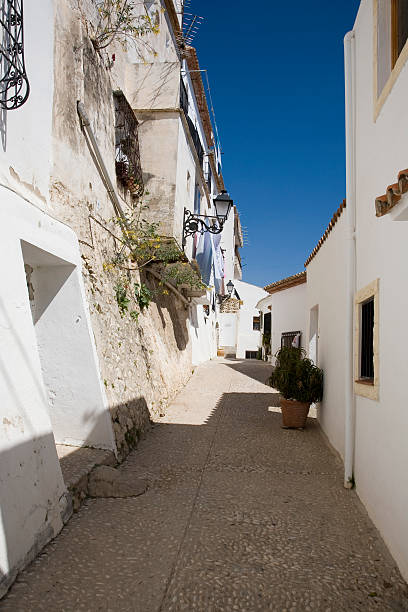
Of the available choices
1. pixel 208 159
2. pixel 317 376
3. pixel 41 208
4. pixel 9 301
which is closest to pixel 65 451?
pixel 9 301

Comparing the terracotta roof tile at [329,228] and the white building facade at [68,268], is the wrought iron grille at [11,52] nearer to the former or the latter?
the white building facade at [68,268]

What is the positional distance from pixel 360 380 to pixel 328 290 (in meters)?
2.77

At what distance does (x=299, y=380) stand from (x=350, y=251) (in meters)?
3.37

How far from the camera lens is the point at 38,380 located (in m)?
3.93

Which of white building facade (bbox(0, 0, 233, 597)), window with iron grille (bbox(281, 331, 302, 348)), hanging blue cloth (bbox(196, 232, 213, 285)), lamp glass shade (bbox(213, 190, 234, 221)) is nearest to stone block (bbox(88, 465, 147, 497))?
white building facade (bbox(0, 0, 233, 597))

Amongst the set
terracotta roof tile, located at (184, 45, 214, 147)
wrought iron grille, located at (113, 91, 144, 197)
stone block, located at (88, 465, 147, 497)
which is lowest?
stone block, located at (88, 465, 147, 497)

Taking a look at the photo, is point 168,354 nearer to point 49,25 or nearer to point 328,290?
point 328,290

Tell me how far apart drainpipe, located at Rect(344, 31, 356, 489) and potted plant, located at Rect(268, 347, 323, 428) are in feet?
8.40

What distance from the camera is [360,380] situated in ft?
16.7

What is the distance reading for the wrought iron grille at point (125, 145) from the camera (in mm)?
8586

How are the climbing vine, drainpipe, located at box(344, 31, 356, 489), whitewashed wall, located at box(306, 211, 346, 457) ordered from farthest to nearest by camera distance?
the climbing vine → whitewashed wall, located at box(306, 211, 346, 457) → drainpipe, located at box(344, 31, 356, 489)

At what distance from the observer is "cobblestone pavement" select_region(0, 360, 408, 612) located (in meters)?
3.01

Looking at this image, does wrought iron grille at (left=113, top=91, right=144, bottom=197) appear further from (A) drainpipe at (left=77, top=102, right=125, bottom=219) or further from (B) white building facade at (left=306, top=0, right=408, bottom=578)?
(B) white building facade at (left=306, top=0, right=408, bottom=578)

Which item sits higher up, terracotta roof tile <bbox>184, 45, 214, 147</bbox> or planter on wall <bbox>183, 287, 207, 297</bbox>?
terracotta roof tile <bbox>184, 45, 214, 147</bbox>
